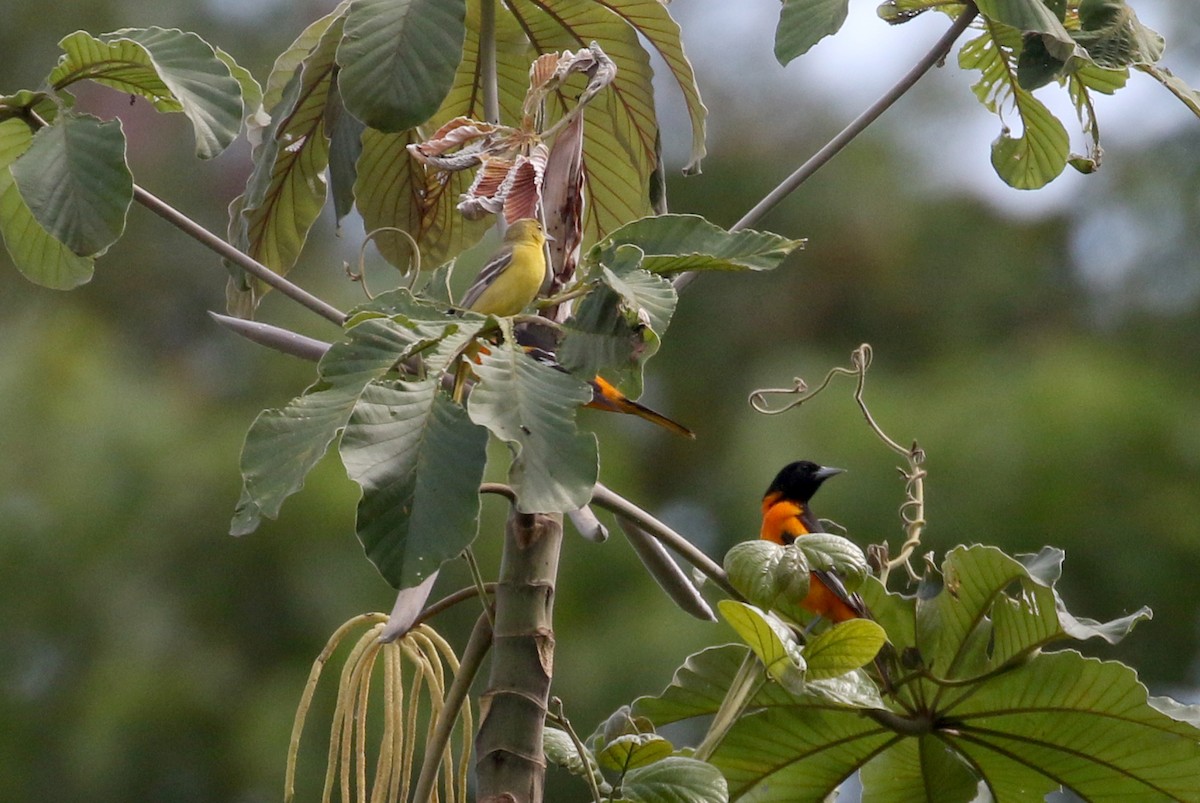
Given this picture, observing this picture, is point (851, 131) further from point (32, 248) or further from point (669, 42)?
point (32, 248)

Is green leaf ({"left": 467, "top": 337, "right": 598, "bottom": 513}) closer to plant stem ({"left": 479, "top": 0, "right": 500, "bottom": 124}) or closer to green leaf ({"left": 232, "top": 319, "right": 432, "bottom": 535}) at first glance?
green leaf ({"left": 232, "top": 319, "right": 432, "bottom": 535})

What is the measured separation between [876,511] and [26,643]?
3458 millimetres

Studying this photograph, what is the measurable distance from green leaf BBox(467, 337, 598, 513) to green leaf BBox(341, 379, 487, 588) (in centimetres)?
2

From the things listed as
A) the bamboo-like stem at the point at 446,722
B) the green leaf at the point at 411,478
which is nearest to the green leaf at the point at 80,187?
the green leaf at the point at 411,478

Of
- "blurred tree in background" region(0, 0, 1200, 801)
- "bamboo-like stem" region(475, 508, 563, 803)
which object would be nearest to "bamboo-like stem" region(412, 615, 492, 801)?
"bamboo-like stem" region(475, 508, 563, 803)

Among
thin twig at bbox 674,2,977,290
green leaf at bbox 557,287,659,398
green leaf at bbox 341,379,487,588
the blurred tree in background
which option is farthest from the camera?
the blurred tree in background

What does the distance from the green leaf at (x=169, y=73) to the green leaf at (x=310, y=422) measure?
29cm

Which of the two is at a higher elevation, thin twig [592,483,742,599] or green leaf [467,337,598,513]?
green leaf [467,337,598,513]

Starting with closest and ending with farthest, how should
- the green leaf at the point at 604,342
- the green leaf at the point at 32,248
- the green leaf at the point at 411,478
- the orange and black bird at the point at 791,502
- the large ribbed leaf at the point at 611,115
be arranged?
the green leaf at the point at 411,478 → the green leaf at the point at 604,342 → the green leaf at the point at 32,248 → the large ribbed leaf at the point at 611,115 → the orange and black bird at the point at 791,502

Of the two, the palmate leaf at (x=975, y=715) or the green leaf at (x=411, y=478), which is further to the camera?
the palmate leaf at (x=975, y=715)

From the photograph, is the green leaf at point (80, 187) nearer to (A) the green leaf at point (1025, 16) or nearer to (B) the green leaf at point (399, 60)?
(B) the green leaf at point (399, 60)

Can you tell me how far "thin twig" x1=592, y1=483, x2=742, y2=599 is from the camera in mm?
1117

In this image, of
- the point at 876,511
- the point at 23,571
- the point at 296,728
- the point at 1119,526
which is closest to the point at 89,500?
the point at 23,571

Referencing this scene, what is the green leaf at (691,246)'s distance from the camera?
3.53 ft
